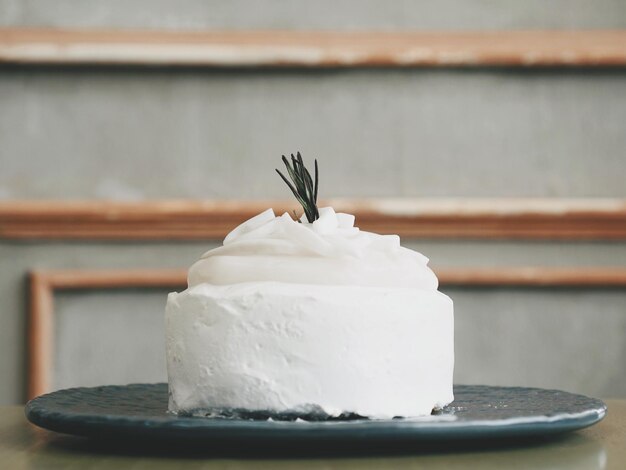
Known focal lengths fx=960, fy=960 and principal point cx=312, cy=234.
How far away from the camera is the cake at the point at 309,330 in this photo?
771mm

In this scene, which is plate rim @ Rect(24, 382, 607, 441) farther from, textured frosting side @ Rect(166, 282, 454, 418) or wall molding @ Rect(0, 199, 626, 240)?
wall molding @ Rect(0, 199, 626, 240)

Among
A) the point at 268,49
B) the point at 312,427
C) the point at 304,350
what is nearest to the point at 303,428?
the point at 312,427

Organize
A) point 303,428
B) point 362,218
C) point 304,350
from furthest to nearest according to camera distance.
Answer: point 362,218
point 304,350
point 303,428

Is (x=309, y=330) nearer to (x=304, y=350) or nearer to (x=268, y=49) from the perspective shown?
(x=304, y=350)

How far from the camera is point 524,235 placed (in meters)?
1.72

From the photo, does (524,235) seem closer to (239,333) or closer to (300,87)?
(300,87)

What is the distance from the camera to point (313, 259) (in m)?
0.81

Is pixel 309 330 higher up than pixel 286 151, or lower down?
lower down

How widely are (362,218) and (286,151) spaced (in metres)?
0.19

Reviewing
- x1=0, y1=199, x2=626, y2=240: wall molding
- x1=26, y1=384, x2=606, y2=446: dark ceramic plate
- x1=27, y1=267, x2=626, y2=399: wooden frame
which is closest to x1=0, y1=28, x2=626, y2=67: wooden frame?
x1=0, y1=199, x2=626, y2=240: wall molding

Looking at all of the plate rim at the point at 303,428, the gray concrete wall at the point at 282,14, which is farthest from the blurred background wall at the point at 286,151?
the plate rim at the point at 303,428

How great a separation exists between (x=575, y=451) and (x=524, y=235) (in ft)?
3.36

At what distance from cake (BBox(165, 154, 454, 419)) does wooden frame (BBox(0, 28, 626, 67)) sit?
2.99ft

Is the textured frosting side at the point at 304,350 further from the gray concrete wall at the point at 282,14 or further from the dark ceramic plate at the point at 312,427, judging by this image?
the gray concrete wall at the point at 282,14
